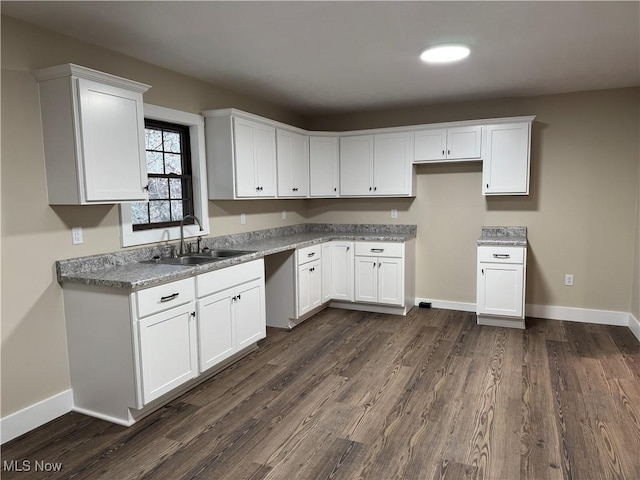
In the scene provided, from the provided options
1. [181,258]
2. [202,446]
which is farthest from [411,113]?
[202,446]

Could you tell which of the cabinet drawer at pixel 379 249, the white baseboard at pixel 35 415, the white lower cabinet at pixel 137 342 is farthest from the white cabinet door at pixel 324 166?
the white baseboard at pixel 35 415

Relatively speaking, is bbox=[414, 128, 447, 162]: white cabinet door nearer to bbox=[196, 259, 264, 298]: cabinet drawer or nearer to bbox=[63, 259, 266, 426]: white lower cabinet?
bbox=[196, 259, 264, 298]: cabinet drawer

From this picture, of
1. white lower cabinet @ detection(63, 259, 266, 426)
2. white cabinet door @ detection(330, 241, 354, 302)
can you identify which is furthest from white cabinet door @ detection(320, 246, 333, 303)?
white lower cabinet @ detection(63, 259, 266, 426)

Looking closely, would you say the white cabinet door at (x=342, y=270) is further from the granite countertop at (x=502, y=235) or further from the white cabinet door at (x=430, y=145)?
the granite countertop at (x=502, y=235)

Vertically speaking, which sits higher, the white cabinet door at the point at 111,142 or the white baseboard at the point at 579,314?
the white cabinet door at the point at 111,142

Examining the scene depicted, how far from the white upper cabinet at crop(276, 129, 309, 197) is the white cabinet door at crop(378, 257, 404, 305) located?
4.09 ft

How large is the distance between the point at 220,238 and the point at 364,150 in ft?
6.65

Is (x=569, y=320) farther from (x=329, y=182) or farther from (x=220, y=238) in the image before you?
(x=220, y=238)

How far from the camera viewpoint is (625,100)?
13.6 feet

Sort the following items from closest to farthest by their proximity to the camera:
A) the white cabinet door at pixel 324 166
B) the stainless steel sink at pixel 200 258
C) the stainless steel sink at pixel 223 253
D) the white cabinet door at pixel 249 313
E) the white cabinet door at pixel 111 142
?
1. the white cabinet door at pixel 111 142
2. the stainless steel sink at pixel 200 258
3. the white cabinet door at pixel 249 313
4. the stainless steel sink at pixel 223 253
5. the white cabinet door at pixel 324 166

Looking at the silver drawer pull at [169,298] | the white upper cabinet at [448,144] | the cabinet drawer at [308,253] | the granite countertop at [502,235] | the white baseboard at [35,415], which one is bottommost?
the white baseboard at [35,415]

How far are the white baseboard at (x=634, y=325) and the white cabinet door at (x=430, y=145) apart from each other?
7.94ft

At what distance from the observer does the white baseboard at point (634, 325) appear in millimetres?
3938

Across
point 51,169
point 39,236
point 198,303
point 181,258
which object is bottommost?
point 198,303
